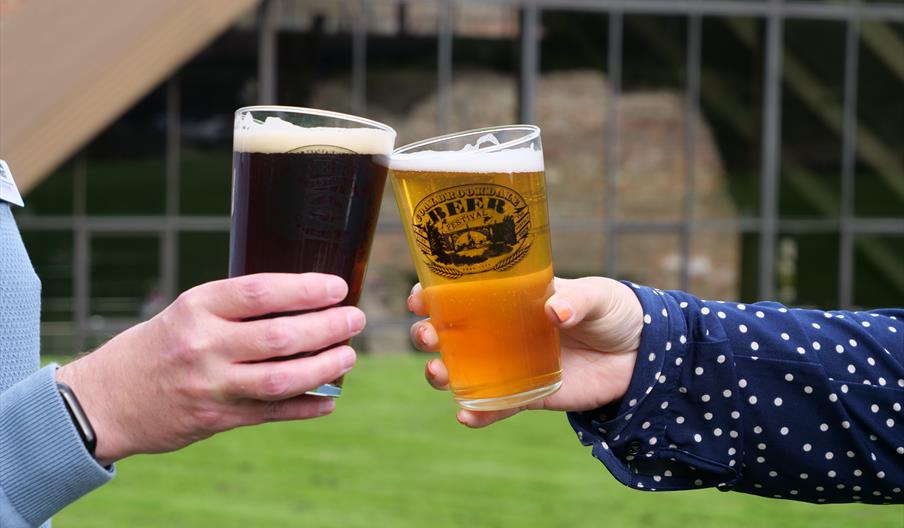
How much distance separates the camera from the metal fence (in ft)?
50.3

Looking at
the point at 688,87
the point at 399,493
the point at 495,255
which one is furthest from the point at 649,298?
the point at 688,87

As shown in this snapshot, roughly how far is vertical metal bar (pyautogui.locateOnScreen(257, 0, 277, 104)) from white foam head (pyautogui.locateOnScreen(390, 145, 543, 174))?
14.3m

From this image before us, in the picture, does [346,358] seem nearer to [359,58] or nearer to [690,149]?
[359,58]

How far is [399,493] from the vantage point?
7.29 meters

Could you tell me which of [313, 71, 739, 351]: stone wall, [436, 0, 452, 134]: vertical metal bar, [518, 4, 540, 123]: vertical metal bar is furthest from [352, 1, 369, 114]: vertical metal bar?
[518, 4, 540, 123]: vertical metal bar

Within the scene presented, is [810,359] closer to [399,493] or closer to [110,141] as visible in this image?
[399,493]

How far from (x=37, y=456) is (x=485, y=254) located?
72 cm

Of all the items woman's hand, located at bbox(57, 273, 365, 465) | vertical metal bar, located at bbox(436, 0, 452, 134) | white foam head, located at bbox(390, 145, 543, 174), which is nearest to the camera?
woman's hand, located at bbox(57, 273, 365, 465)

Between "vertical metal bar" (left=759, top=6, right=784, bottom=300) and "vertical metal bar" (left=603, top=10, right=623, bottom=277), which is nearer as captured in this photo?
"vertical metal bar" (left=603, top=10, right=623, bottom=277)

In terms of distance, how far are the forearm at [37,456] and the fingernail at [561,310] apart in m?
0.76

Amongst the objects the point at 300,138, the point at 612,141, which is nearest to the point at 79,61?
the point at 612,141

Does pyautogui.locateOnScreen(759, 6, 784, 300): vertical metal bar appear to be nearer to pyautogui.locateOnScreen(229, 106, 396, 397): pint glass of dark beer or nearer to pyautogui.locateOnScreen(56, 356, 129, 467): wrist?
pyautogui.locateOnScreen(229, 106, 396, 397): pint glass of dark beer

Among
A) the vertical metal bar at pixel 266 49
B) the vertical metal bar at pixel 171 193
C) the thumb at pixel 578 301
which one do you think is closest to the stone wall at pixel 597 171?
the vertical metal bar at pixel 266 49

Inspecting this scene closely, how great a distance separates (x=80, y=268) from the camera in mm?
15297
